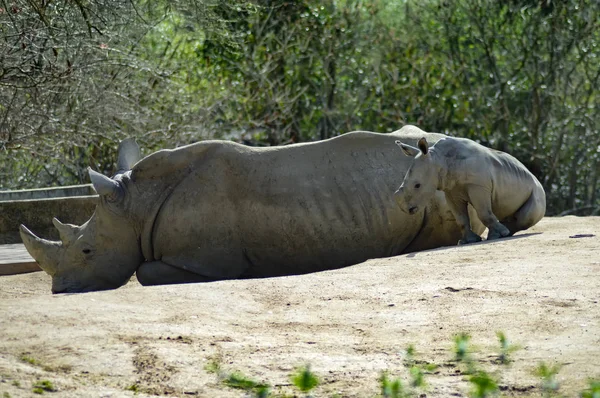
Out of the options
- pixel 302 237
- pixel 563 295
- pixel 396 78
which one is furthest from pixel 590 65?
pixel 563 295

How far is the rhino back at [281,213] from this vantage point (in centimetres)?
807

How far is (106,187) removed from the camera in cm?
805

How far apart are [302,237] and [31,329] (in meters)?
3.67

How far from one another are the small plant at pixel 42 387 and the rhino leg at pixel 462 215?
186 inches

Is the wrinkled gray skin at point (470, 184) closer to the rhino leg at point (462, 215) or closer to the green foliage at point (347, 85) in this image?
the rhino leg at point (462, 215)

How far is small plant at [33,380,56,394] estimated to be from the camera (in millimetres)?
3957

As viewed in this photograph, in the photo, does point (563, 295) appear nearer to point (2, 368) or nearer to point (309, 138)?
point (2, 368)

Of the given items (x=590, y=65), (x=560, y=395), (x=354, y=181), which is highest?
(x=590, y=65)

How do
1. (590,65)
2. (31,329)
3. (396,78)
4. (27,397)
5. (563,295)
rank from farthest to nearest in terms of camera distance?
(396,78), (590,65), (563,295), (31,329), (27,397)

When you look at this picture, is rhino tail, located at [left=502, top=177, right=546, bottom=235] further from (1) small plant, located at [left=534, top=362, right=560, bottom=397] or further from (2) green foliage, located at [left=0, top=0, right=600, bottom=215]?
(2) green foliage, located at [left=0, top=0, right=600, bottom=215]

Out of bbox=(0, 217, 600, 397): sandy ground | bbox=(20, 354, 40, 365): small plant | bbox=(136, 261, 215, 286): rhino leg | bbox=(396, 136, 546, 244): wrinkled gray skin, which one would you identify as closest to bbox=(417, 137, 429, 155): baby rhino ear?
bbox=(396, 136, 546, 244): wrinkled gray skin

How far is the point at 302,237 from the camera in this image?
27.0 feet

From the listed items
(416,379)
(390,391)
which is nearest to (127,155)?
(416,379)

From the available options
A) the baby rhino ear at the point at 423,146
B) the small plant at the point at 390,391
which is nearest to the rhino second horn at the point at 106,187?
the baby rhino ear at the point at 423,146
